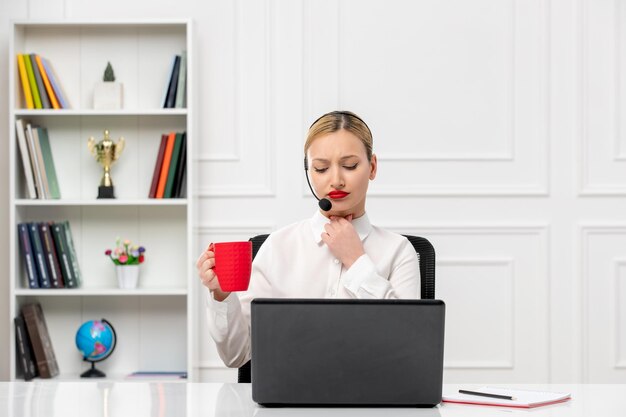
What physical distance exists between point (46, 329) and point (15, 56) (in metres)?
1.14

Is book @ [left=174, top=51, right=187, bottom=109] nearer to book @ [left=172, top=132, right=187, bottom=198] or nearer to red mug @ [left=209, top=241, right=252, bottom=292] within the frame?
book @ [left=172, top=132, right=187, bottom=198]

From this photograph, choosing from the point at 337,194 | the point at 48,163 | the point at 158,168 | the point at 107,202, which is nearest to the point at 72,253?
the point at 107,202

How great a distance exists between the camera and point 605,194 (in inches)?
137

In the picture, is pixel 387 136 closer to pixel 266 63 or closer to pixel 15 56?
pixel 266 63

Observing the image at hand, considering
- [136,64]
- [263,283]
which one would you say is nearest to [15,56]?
[136,64]

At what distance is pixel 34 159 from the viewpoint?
11.1 feet

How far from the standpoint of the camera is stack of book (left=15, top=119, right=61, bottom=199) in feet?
11.1

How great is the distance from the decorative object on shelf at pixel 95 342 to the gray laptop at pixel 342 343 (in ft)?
7.57

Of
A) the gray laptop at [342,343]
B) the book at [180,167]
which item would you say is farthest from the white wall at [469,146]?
the gray laptop at [342,343]

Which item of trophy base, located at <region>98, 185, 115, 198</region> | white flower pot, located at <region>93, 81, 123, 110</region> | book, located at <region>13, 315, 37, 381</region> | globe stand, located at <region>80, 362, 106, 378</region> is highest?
white flower pot, located at <region>93, 81, 123, 110</region>

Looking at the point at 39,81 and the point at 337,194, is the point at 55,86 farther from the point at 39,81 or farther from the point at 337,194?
the point at 337,194

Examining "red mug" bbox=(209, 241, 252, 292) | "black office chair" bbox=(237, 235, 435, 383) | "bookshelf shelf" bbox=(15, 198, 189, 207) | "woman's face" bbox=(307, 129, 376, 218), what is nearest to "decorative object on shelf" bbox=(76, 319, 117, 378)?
"bookshelf shelf" bbox=(15, 198, 189, 207)

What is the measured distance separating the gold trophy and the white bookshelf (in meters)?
0.09

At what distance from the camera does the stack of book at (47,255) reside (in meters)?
3.38
